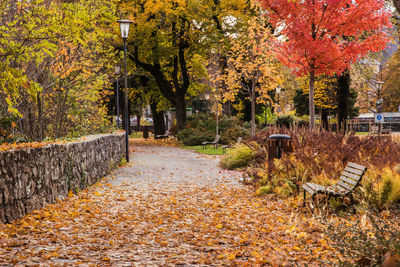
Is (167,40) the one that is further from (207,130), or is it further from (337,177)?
(337,177)

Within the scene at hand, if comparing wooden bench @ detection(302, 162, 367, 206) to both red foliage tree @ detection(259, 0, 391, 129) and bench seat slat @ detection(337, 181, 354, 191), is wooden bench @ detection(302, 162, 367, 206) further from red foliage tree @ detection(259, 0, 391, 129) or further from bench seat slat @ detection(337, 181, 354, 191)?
red foliage tree @ detection(259, 0, 391, 129)

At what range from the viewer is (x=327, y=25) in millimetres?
13625

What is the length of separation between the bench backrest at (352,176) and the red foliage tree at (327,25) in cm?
654

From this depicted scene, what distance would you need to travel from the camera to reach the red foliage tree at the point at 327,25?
13391 millimetres

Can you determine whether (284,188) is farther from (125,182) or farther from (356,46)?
(356,46)

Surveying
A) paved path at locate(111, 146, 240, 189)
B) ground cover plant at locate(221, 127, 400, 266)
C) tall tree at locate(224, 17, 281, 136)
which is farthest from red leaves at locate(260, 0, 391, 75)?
tall tree at locate(224, 17, 281, 136)

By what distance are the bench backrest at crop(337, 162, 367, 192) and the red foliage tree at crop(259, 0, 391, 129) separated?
21.4 ft

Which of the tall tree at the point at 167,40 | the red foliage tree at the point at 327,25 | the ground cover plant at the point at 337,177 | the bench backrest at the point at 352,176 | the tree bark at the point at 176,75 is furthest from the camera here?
the tree bark at the point at 176,75

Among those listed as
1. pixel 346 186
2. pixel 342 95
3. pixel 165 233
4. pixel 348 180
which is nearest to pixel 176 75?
pixel 342 95

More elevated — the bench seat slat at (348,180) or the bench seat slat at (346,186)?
the bench seat slat at (348,180)

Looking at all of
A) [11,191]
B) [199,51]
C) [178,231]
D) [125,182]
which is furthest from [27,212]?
[199,51]

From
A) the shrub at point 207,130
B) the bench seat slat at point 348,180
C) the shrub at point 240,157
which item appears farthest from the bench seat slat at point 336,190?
the shrub at point 207,130

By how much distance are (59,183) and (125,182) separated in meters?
3.31

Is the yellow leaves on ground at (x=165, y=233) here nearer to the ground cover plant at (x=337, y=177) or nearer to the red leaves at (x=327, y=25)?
the ground cover plant at (x=337, y=177)
